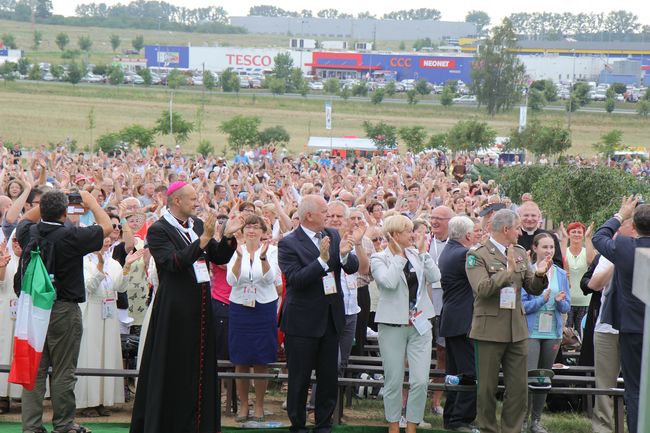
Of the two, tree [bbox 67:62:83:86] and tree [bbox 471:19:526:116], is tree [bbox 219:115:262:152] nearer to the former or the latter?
tree [bbox 67:62:83:86]

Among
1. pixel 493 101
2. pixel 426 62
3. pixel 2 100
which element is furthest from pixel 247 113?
pixel 426 62

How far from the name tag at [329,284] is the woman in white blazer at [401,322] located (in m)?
0.38

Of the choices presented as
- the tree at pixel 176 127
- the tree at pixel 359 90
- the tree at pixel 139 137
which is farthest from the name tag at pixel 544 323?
the tree at pixel 359 90

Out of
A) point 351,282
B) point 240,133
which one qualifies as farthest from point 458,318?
point 240,133

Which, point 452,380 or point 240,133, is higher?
point 452,380

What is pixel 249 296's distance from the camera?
27.9ft

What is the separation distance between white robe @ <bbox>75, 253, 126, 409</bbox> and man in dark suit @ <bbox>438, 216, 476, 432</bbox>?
2858 mm

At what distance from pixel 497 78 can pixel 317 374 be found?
78605 millimetres

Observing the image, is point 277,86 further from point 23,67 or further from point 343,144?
point 343,144

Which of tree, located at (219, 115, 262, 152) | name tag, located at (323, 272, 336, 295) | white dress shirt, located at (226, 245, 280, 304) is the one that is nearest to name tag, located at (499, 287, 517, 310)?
name tag, located at (323, 272, 336, 295)

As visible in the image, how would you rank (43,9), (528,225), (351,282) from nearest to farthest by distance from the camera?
(351,282) < (528,225) < (43,9)

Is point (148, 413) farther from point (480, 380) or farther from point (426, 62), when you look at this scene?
point (426, 62)

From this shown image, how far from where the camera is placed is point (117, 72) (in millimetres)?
87312

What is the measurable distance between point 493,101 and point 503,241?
256 ft
